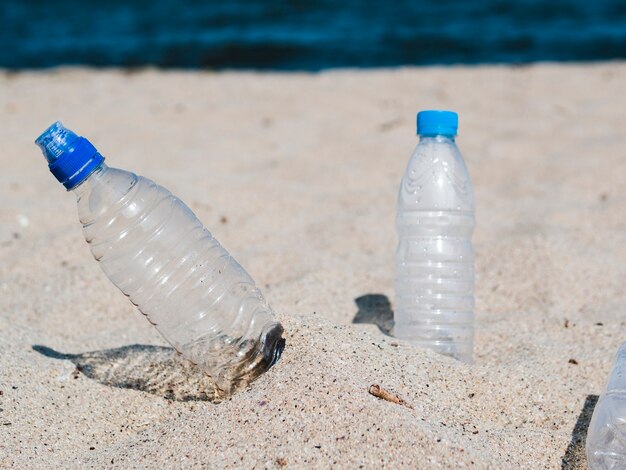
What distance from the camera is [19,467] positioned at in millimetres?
1607

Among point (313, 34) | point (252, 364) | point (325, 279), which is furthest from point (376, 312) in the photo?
point (313, 34)

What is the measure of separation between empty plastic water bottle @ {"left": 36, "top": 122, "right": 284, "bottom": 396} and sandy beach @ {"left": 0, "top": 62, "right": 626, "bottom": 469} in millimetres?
74

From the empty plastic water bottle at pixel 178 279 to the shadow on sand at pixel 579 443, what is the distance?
63 centimetres

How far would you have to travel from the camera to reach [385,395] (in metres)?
1.64

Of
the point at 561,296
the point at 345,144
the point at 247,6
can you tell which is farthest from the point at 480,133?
the point at 247,6

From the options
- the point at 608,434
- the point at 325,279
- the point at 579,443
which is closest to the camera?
the point at 608,434

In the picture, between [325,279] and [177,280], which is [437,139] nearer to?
[325,279]

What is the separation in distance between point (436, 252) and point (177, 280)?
711mm

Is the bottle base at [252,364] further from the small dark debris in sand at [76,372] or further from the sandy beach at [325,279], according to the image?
the small dark debris in sand at [76,372]

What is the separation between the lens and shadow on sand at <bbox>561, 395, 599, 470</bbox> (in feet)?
5.35

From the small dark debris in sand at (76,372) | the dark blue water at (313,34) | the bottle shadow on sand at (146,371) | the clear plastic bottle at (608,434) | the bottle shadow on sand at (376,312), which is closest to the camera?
the clear plastic bottle at (608,434)

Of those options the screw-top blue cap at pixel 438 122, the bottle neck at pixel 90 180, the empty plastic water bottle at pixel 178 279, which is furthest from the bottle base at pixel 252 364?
the screw-top blue cap at pixel 438 122

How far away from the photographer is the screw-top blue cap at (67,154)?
5.30 feet

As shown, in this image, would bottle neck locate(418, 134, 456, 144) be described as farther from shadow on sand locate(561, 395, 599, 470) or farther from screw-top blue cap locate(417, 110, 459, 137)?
shadow on sand locate(561, 395, 599, 470)
